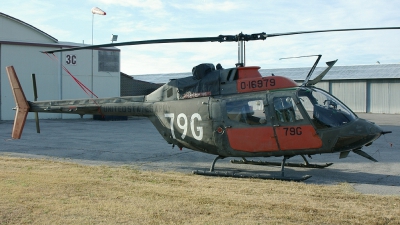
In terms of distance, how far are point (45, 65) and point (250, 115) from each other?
80.8ft

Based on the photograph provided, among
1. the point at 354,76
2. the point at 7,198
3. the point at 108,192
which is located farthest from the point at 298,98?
the point at 354,76

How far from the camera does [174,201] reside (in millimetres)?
7359

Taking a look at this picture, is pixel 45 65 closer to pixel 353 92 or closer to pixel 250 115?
pixel 250 115

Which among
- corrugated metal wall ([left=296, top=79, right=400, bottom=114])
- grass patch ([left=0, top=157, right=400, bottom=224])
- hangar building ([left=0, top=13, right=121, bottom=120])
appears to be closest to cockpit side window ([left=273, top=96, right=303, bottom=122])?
grass patch ([left=0, top=157, right=400, bottom=224])

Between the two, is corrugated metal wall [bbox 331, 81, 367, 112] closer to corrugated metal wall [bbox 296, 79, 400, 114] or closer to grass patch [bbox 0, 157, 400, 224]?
corrugated metal wall [bbox 296, 79, 400, 114]

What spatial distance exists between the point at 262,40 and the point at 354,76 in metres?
39.7

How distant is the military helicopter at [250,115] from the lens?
362 inches

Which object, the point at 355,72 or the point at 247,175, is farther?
the point at 355,72

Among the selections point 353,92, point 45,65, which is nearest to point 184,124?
point 45,65

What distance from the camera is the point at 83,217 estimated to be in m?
6.32

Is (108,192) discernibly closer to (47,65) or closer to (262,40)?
(262,40)

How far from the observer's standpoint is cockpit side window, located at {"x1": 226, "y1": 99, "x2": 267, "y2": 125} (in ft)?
31.9

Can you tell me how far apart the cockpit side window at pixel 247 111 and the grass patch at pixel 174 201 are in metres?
1.39

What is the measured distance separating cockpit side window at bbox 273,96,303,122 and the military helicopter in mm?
22
